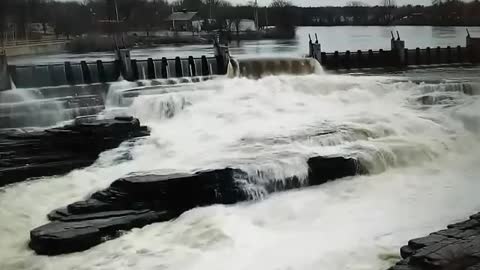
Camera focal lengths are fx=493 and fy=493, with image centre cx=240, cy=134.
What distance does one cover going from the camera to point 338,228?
2.78 metres

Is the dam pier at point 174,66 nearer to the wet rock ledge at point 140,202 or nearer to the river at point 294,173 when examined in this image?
the river at point 294,173

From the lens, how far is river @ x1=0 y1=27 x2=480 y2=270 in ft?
8.30

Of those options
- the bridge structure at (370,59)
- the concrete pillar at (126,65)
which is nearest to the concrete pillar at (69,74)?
the concrete pillar at (126,65)

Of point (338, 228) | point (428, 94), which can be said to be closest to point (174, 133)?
point (338, 228)

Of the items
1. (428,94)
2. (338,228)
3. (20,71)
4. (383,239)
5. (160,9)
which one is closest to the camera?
(383,239)

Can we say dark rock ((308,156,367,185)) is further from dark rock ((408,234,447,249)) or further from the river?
dark rock ((408,234,447,249))

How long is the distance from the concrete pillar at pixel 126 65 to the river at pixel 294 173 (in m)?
1.36

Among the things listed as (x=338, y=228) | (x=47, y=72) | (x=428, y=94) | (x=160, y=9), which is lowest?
(x=338, y=228)

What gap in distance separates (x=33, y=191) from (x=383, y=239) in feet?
8.29

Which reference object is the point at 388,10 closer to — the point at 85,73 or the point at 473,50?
the point at 473,50

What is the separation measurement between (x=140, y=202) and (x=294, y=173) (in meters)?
1.09

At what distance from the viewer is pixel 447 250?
202 centimetres

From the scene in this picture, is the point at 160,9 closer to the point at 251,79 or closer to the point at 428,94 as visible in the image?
the point at 251,79

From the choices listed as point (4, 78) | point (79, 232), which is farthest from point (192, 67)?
point (79, 232)
